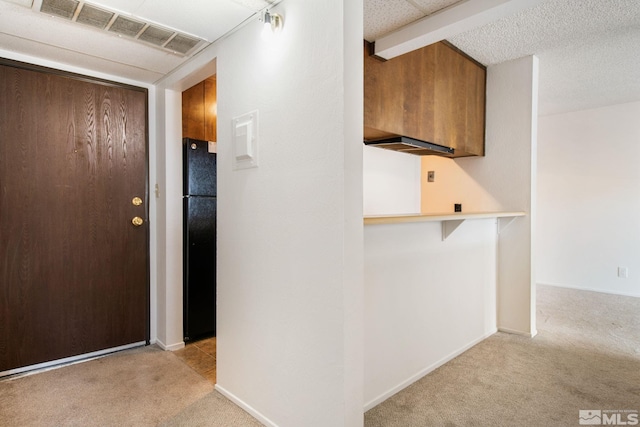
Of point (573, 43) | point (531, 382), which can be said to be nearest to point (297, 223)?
point (531, 382)

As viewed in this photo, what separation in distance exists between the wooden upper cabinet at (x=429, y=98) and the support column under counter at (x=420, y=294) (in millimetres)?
744

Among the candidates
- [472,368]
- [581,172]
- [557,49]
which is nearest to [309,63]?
[472,368]

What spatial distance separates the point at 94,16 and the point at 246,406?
7.45 ft

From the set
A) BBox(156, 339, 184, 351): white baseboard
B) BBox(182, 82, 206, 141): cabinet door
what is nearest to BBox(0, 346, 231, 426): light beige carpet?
BBox(156, 339, 184, 351): white baseboard

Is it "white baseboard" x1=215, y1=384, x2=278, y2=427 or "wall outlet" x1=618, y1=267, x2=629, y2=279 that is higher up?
"wall outlet" x1=618, y1=267, x2=629, y2=279

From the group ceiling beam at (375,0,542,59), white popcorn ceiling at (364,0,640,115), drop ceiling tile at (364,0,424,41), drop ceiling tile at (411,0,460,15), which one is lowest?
ceiling beam at (375,0,542,59)

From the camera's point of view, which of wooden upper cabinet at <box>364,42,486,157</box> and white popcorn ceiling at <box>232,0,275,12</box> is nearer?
white popcorn ceiling at <box>232,0,275,12</box>

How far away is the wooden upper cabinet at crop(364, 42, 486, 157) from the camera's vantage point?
2469mm

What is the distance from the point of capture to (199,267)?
296cm

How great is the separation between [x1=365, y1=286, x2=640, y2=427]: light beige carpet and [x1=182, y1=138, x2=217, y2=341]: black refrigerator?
5.53ft

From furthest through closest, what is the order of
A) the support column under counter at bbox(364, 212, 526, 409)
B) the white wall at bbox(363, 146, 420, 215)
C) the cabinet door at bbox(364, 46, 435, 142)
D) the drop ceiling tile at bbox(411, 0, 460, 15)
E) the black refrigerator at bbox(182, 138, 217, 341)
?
the white wall at bbox(363, 146, 420, 215)
the black refrigerator at bbox(182, 138, 217, 341)
the cabinet door at bbox(364, 46, 435, 142)
the drop ceiling tile at bbox(411, 0, 460, 15)
the support column under counter at bbox(364, 212, 526, 409)

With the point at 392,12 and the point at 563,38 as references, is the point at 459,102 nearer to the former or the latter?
the point at 563,38

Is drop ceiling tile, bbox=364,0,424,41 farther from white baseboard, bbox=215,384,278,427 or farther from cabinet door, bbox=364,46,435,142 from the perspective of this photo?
white baseboard, bbox=215,384,278,427

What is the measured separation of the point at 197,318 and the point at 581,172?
504 centimetres
